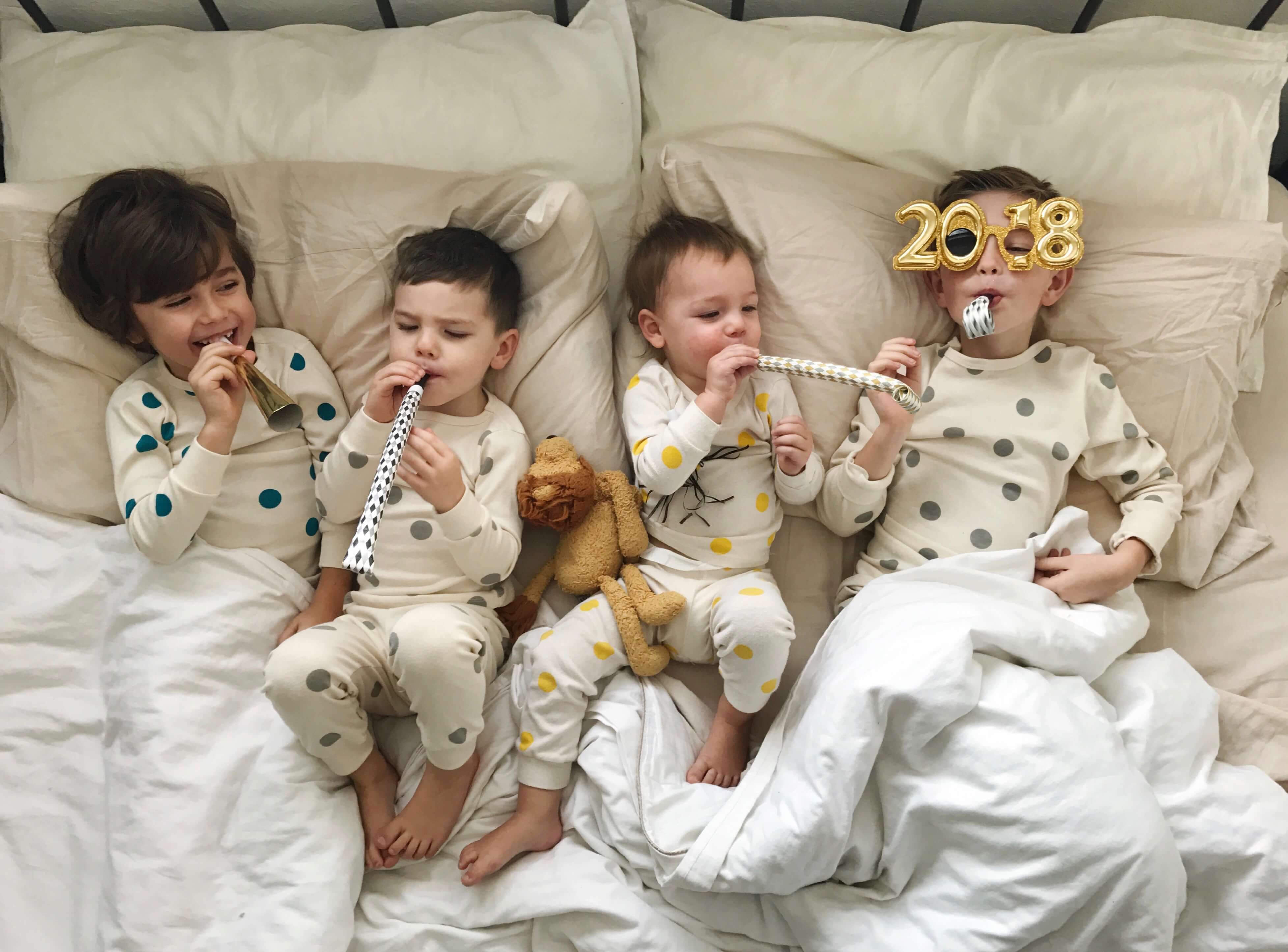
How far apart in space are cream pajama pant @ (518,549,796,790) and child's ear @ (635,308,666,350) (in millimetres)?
329

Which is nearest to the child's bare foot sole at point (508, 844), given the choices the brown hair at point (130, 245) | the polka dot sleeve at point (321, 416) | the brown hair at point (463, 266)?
the polka dot sleeve at point (321, 416)

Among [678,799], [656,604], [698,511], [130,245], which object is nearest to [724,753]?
[678,799]

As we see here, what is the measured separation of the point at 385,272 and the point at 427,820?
740 millimetres

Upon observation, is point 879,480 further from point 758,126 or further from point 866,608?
point 758,126

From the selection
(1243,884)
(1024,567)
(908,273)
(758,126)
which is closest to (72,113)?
(758,126)

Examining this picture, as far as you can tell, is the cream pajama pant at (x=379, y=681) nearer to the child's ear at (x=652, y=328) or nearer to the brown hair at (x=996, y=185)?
the child's ear at (x=652, y=328)

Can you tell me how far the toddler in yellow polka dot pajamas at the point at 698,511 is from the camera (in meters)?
1.07

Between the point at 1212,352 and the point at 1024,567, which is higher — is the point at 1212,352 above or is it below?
above

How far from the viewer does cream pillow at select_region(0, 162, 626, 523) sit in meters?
1.21

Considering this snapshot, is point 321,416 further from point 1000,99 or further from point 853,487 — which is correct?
point 1000,99

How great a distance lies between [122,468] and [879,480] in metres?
0.99

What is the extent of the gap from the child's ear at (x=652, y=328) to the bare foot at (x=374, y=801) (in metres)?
0.66

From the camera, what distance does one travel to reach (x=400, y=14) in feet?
4.79

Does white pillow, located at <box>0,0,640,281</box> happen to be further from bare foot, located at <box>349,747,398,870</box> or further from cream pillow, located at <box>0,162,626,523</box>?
bare foot, located at <box>349,747,398,870</box>
